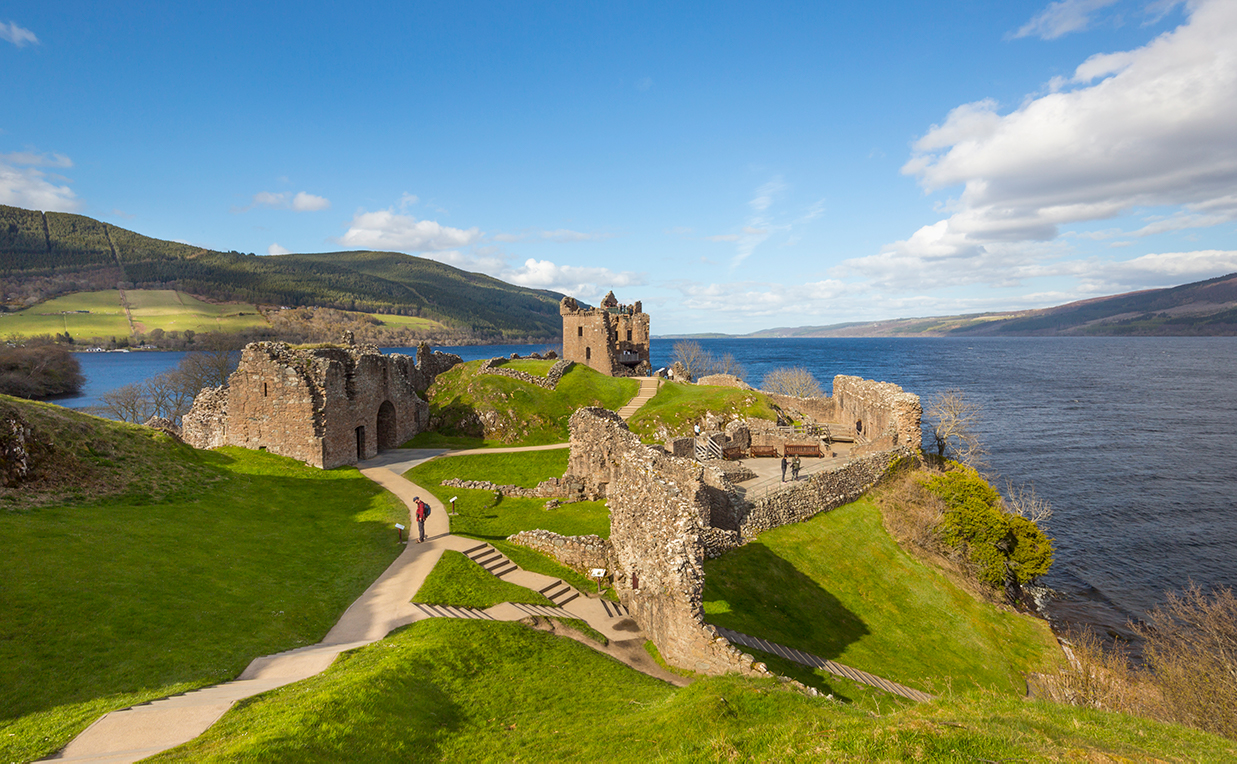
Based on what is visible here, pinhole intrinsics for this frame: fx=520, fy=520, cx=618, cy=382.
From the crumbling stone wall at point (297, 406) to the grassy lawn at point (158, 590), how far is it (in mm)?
6232

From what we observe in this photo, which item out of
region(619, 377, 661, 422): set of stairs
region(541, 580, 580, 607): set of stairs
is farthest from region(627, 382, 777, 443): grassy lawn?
region(541, 580, 580, 607): set of stairs

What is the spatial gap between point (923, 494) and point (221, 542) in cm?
3567

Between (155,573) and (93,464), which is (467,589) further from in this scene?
(93,464)

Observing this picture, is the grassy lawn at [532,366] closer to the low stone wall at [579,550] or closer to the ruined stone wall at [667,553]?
the ruined stone wall at [667,553]

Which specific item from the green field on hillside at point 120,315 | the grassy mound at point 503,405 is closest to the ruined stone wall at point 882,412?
the grassy mound at point 503,405

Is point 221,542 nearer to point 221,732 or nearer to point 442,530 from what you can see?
point 442,530

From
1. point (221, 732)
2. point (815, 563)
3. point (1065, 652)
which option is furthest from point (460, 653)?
point (1065, 652)

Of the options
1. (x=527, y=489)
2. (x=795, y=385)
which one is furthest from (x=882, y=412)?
(x=795, y=385)

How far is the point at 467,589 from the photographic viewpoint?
1855cm

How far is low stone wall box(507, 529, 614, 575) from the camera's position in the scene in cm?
2141

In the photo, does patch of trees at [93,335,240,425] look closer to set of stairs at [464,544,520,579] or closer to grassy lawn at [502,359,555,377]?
grassy lawn at [502,359,555,377]

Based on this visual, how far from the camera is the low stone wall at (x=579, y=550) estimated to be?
2141 centimetres

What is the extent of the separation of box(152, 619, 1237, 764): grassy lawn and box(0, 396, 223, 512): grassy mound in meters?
14.9

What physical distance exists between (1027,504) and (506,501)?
127 ft
